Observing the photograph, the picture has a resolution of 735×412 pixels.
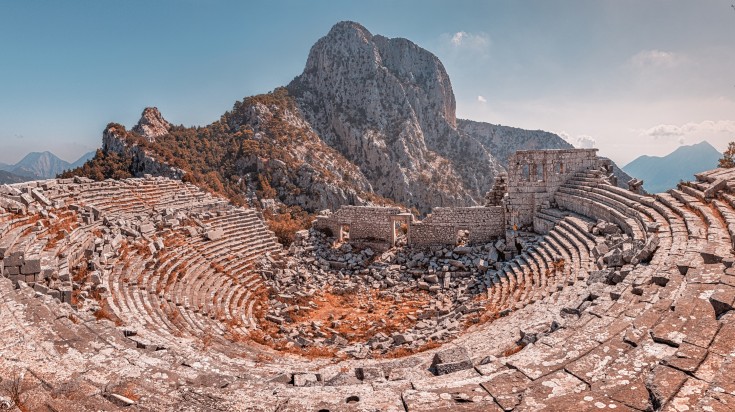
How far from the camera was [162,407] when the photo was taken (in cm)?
425

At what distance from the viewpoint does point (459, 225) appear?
20734mm

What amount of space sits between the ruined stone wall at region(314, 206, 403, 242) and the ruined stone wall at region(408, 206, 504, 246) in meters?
1.64

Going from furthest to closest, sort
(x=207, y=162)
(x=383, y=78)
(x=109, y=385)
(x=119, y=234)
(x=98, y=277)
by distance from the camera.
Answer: (x=383, y=78) → (x=207, y=162) → (x=119, y=234) → (x=98, y=277) → (x=109, y=385)

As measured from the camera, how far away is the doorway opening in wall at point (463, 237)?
68.0 feet

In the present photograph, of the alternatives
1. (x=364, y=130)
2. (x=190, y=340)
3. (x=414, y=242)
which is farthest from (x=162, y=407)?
(x=364, y=130)

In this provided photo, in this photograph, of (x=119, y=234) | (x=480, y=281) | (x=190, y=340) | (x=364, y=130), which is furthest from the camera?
(x=364, y=130)

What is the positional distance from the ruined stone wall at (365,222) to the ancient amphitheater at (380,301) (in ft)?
0.29

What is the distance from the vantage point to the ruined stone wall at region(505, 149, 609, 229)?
20.8m

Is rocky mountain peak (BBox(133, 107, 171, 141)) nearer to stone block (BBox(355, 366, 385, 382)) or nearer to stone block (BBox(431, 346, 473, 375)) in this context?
stone block (BBox(355, 366, 385, 382))

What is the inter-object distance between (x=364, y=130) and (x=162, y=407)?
235 feet

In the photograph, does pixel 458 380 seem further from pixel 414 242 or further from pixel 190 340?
pixel 414 242

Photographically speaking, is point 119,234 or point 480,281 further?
point 480,281

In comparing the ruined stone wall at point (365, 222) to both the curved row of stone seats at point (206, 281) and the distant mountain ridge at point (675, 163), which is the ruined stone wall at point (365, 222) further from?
the distant mountain ridge at point (675, 163)

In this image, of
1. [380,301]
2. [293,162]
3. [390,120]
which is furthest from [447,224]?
[390,120]
